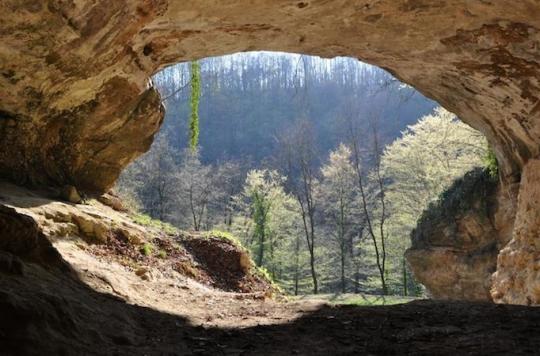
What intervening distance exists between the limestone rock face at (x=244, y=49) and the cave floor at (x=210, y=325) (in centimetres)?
291

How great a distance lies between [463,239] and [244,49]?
12726 mm

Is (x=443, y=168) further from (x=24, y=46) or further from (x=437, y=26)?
(x=24, y=46)

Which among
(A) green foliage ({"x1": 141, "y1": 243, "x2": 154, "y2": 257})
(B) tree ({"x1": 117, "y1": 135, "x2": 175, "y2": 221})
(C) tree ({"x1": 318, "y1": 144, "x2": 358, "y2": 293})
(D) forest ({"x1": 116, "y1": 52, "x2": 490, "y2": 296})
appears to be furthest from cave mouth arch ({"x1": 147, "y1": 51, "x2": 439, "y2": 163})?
(A) green foliage ({"x1": 141, "y1": 243, "x2": 154, "y2": 257})

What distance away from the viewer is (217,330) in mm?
5332

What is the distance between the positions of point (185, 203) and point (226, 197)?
7413 mm

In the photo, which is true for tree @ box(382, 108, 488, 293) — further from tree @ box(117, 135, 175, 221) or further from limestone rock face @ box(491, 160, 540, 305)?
limestone rock face @ box(491, 160, 540, 305)

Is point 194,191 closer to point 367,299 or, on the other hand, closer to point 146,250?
point 367,299

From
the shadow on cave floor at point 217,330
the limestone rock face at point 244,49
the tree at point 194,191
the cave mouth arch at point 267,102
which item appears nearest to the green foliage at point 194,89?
the limestone rock face at point 244,49

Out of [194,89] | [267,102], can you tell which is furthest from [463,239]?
[267,102]

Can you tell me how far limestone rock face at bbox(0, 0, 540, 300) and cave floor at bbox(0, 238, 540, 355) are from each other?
2.91 metres

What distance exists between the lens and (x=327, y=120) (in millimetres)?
89625

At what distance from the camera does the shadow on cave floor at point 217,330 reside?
337 centimetres

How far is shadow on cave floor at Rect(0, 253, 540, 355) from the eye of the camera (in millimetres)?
3373

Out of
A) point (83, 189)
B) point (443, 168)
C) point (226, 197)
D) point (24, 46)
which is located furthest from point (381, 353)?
point (226, 197)
